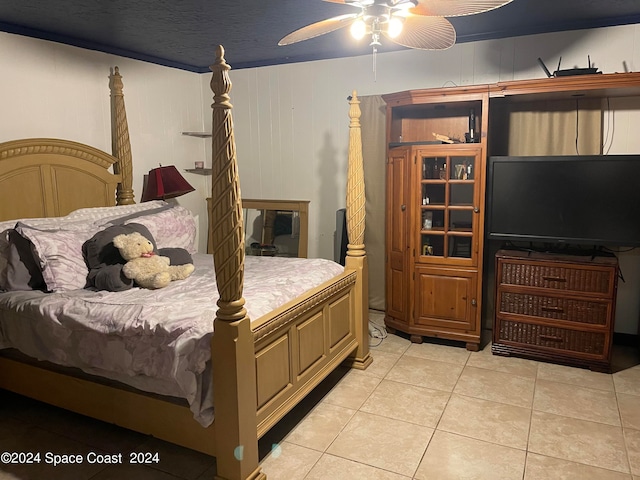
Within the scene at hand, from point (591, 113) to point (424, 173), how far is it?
4.19 feet

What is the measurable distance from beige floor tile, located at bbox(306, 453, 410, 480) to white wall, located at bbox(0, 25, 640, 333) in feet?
8.31

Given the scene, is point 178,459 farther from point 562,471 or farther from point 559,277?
point 559,277

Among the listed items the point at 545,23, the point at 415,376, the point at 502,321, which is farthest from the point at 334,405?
the point at 545,23

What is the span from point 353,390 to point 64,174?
2.54 meters

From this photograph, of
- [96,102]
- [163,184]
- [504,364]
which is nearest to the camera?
[504,364]


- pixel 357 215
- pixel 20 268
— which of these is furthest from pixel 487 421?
pixel 20 268

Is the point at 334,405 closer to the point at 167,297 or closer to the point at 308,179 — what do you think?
the point at 167,297

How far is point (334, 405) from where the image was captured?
2889 mm

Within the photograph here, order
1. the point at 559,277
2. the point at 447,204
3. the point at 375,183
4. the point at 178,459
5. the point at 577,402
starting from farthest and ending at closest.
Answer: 1. the point at 375,183
2. the point at 447,204
3. the point at 559,277
4. the point at 577,402
5. the point at 178,459

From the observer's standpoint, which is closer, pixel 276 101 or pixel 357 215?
pixel 357 215

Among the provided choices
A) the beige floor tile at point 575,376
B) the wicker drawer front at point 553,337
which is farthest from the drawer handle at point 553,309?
the beige floor tile at point 575,376

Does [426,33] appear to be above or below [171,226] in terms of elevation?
above

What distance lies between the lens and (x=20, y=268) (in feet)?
8.99

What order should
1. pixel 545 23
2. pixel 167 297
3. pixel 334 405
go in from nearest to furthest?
pixel 167 297 < pixel 334 405 < pixel 545 23
